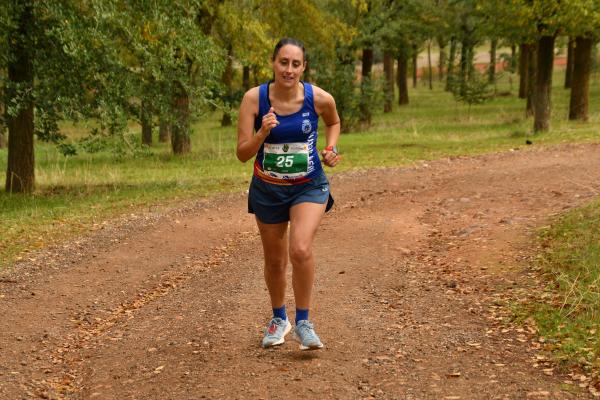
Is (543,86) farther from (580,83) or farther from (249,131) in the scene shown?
(249,131)

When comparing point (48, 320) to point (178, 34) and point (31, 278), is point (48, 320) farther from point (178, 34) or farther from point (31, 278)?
point (178, 34)

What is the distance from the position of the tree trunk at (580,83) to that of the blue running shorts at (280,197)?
21304mm

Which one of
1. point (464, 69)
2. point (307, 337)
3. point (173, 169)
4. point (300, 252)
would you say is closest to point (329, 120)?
point (300, 252)

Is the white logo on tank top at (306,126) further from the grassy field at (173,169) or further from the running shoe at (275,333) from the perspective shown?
the grassy field at (173,169)

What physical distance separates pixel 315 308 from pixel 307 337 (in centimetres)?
146

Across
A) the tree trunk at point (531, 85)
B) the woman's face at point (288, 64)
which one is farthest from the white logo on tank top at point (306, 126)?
the tree trunk at point (531, 85)

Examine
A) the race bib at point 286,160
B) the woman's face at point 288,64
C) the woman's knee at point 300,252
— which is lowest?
the woman's knee at point 300,252

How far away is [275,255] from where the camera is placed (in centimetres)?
577

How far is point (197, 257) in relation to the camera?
9.69 metres

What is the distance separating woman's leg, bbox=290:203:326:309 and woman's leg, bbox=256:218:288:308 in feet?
0.62

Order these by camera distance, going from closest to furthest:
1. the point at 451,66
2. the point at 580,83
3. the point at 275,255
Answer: the point at 275,255 < the point at 580,83 < the point at 451,66

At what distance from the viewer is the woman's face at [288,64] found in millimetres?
5324

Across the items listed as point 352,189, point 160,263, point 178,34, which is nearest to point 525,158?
point 352,189

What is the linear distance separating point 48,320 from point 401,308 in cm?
303
